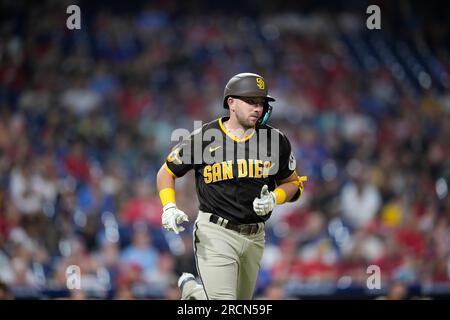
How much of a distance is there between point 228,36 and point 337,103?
8.88 ft

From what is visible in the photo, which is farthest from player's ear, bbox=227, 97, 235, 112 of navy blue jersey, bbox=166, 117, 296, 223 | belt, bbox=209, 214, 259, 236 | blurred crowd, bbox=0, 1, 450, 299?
blurred crowd, bbox=0, 1, 450, 299

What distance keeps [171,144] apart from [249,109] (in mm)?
6215

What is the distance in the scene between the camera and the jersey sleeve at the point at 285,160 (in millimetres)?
5086

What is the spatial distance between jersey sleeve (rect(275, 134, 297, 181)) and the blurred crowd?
9.31 feet

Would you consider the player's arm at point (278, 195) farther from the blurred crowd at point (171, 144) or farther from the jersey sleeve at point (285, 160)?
the blurred crowd at point (171, 144)

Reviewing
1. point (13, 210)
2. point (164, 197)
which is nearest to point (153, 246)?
point (13, 210)

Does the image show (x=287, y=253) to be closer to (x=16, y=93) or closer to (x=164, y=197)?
(x=164, y=197)

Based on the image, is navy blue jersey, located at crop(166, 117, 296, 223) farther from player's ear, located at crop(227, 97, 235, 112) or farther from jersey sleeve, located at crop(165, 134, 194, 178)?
player's ear, located at crop(227, 97, 235, 112)

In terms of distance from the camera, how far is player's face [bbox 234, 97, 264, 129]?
4.94 metres

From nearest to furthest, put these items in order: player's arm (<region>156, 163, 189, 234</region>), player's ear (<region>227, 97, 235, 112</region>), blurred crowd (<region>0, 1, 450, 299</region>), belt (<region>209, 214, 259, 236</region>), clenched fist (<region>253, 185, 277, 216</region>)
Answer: clenched fist (<region>253, 185, 277, 216</region>)
player's arm (<region>156, 163, 189, 234</region>)
belt (<region>209, 214, 259, 236</region>)
player's ear (<region>227, 97, 235, 112</region>)
blurred crowd (<region>0, 1, 450, 299</region>)

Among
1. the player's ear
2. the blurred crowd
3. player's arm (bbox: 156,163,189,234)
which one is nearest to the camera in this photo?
player's arm (bbox: 156,163,189,234)

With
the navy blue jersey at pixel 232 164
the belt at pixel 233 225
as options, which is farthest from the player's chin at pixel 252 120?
the belt at pixel 233 225

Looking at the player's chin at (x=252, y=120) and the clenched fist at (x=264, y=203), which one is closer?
the clenched fist at (x=264, y=203)
